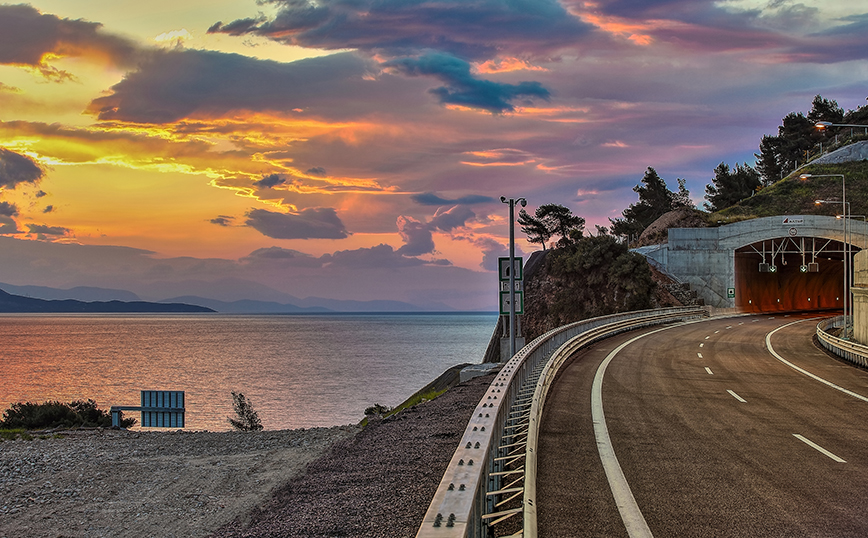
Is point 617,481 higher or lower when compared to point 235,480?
higher

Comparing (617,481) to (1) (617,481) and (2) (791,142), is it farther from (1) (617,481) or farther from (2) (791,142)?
(2) (791,142)

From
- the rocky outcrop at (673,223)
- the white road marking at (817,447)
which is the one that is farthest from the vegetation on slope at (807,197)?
the white road marking at (817,447)

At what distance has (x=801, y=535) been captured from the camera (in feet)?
21.8

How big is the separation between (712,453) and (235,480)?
13.3m

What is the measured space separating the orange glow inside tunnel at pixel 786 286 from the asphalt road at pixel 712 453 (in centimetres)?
5116

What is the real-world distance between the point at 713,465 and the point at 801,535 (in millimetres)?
2982

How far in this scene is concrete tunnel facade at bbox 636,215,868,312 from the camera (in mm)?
64438

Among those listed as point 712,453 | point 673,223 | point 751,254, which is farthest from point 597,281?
point 712,453

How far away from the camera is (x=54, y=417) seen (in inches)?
1390

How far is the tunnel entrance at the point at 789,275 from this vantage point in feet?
218

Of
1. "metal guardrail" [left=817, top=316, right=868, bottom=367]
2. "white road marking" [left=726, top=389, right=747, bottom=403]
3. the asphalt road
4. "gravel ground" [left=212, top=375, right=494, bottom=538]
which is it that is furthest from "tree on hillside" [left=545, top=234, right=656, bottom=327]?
"gravel ground" [left=212, top=375, right=494, bottom=538]

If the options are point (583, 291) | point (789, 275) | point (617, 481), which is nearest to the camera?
point (617, 481)

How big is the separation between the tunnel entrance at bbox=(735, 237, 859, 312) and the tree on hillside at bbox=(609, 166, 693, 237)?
39.7 m

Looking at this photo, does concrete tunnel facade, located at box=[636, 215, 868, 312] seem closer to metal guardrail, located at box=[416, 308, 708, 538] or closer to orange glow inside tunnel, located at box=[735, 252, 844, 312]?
orange glow inside tunnel, located at box=[735, 252, 844, 312]
